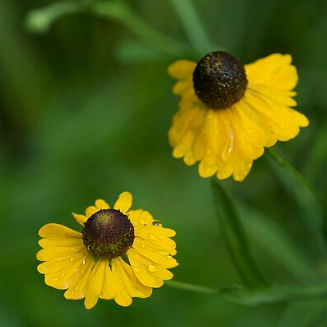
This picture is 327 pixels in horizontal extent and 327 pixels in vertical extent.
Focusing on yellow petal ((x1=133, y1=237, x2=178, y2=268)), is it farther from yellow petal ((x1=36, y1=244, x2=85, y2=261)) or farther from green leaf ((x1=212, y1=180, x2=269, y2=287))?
green leaf ((x1=212, y1=180, x2=269, y2=287))

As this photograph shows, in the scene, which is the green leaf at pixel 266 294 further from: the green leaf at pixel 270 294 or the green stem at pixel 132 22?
the green stem at pixel 132 22

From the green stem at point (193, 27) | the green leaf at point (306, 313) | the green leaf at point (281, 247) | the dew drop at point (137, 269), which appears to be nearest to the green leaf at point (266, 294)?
the green leaf at point (306, 313)

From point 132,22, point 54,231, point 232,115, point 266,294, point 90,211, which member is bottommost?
point 54,231

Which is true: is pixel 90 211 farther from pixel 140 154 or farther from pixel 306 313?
pixel 140 154

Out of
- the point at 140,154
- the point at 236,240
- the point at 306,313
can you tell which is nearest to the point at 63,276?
the point at 236,240

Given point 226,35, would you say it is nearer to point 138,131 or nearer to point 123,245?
point 138,131

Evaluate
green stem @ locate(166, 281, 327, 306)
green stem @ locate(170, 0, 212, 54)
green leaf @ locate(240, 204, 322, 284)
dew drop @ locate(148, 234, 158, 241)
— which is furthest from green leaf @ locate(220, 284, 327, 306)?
green stem @ locate(170, 0, 212, 54)

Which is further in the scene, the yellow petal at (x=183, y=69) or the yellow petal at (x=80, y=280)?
the yellow petal at (x=183, y=69)

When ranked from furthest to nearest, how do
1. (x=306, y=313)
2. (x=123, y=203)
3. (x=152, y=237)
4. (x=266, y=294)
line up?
(x=306, y=313), (x=266, y=294), (x=123, y=203), (x=152, y=237)
